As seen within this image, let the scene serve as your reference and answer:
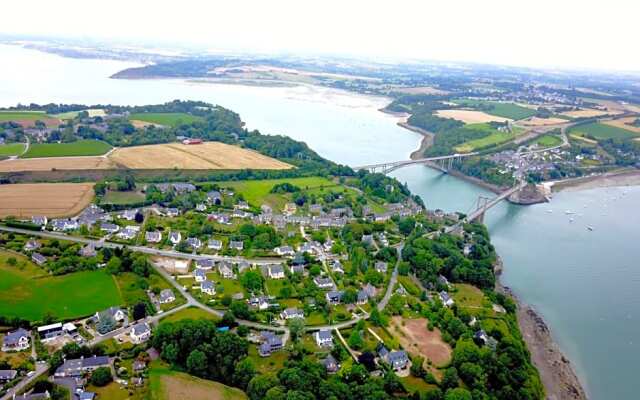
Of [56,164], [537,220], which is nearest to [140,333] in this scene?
[56,164]

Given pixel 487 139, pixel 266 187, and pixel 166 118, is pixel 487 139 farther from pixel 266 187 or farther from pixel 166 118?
pixel 166 118

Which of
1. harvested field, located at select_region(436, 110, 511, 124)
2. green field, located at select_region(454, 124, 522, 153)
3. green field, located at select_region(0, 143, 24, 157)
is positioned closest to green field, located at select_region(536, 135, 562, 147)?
green field, located at select_region(454, 124, 522, 153)

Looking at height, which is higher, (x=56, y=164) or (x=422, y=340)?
(x=56, y=164)

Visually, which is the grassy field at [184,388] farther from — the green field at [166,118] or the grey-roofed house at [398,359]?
the green field at [166,118]

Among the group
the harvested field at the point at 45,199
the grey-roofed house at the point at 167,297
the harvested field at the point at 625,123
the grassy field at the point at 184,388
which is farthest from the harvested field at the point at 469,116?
the grassy field at the point at 184,388

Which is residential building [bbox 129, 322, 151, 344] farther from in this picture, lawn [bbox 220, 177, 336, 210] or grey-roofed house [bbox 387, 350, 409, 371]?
lawn [bbox 220, 177, 336, 210]

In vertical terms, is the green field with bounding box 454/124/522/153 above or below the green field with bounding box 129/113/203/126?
below
